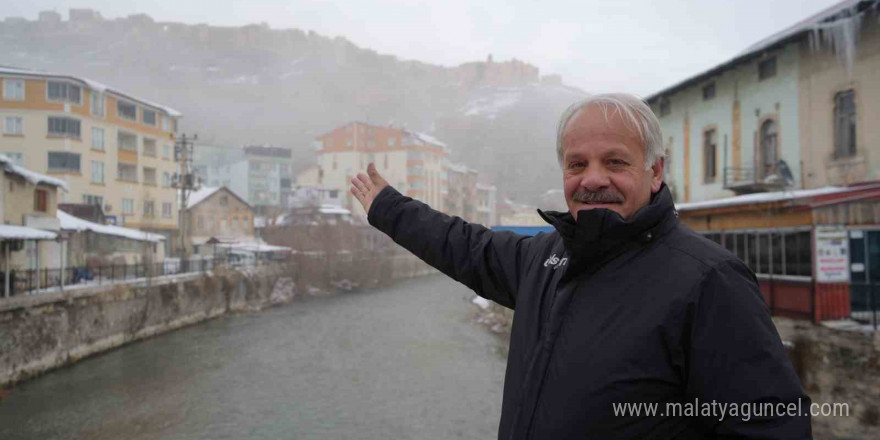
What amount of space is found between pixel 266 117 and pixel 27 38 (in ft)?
300

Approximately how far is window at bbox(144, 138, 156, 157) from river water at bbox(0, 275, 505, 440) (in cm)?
2199

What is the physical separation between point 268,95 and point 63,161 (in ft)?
477

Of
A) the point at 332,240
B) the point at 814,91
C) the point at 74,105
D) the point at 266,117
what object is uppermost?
the point at 266,117

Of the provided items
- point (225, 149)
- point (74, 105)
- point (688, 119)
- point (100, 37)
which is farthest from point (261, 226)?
point (100, 37)

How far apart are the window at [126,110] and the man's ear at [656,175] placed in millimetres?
46537

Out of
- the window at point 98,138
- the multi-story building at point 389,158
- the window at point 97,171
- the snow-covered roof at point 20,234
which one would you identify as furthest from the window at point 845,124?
the multi-story building at point 389,158

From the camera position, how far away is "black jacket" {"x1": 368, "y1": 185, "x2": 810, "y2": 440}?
144 centimetres

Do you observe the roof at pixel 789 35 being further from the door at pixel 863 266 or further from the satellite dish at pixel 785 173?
the door at pixel 863 266

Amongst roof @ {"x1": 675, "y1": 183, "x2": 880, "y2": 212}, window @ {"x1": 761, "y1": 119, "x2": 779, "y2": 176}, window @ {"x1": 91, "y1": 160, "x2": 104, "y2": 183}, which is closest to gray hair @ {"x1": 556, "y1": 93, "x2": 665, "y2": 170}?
roof @ {"x1": 675, "y1": 183, "x2": 880, "y2": 212}

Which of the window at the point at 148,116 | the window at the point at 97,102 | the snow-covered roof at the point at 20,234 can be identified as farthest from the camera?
the window at the point at 148,116

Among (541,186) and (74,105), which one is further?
(541,186)

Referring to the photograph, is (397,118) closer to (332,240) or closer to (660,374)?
(332,240)

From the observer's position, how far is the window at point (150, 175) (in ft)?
145

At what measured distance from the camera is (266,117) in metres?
158
